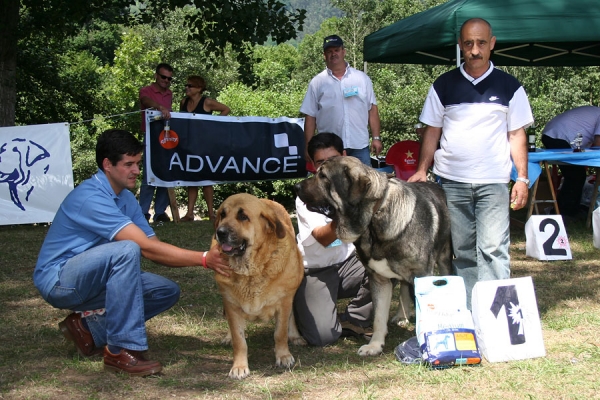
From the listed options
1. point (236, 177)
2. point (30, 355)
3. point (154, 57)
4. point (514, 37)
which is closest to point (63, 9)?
point (236, 177)

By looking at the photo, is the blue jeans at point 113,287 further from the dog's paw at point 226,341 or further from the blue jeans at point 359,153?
the blue jeans at point 359,153

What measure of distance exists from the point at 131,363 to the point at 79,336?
1.65 feet

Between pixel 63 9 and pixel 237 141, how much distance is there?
11.3 ft

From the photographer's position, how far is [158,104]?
856cm

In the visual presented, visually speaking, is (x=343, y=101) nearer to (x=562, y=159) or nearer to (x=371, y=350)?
(x=562, y=159)

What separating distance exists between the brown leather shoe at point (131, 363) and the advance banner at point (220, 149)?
537 centimetres

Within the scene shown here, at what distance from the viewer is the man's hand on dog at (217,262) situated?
328 centimetres

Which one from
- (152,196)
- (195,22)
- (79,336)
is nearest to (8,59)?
(195,22)

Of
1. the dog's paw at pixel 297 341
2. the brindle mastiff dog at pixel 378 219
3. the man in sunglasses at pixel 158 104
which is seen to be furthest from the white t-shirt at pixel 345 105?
the man in sunglasses at pixel 158 104

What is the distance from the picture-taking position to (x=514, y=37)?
6.88m

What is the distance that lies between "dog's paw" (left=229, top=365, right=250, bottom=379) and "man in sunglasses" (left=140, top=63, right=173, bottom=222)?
17.5 ft

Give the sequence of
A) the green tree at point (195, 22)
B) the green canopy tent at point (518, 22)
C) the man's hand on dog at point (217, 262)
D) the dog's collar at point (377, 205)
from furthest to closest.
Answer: the green tree at point (195, 22), the green canopy tent at point (518, 22), the dog's collar at point (377, 205), the man's hand on dog at point (217, 262)

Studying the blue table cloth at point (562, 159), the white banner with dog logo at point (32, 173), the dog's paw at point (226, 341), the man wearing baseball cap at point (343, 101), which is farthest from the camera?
the white banner with dog logo at point (32, 173)

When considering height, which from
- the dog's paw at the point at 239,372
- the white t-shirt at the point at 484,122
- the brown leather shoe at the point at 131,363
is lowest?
the dog's paw at the point at 239,372
